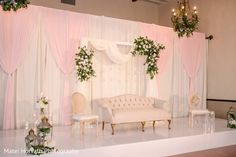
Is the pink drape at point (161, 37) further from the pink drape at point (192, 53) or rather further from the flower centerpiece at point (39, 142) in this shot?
the flower centerpiece at point (39, 142)

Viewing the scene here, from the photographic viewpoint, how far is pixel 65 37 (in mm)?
7125

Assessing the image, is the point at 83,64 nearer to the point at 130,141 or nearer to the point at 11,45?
the point at 11,45

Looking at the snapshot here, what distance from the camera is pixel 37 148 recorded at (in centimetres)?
446

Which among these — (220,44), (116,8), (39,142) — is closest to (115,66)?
(116,8)

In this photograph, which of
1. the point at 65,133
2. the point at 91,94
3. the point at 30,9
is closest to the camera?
the point at 65,133

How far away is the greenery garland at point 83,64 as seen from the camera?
23.3ft

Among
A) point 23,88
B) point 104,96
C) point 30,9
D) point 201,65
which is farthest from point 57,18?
point 201,65

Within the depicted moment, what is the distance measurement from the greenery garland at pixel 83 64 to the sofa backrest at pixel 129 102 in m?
0.81

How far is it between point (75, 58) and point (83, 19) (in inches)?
42.7

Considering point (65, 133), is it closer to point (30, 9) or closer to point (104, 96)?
point (104, 96)

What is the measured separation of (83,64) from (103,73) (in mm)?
901

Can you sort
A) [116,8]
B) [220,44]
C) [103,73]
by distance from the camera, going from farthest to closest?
[116,8], [220,44], [103,73]

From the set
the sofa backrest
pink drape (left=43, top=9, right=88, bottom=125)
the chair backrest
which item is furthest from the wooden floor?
pink drape (left=43, top=9, right=88, bottom=125)

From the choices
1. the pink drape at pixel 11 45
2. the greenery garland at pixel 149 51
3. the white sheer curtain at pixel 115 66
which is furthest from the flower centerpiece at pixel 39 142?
the greenery garland at pixel 149 51
